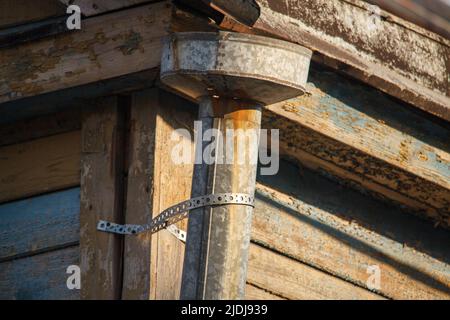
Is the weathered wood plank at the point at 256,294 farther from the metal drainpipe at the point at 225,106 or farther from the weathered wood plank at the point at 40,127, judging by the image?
the weathered wood plank at the point at 40,127

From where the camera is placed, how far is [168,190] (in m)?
3.72

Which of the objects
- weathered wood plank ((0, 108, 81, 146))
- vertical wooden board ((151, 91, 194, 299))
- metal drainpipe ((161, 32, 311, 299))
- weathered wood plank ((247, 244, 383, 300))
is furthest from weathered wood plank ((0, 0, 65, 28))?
weathered wood plank ((247, 244, 383, 300))

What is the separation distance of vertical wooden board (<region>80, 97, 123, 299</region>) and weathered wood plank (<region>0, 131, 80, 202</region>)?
0.08 meters

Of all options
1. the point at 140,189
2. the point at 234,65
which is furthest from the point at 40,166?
the point at 234,65

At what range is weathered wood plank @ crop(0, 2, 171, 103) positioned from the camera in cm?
360

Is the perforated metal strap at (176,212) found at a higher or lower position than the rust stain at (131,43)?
lower

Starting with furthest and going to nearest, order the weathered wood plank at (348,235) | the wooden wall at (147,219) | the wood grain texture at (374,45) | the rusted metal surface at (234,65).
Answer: the weathered wood plank at (348,235), the wooden wall at (147,219), the wood grain texture at (374,45), the rusted metal surface at (234,65)

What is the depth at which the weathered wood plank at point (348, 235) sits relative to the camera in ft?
13.1

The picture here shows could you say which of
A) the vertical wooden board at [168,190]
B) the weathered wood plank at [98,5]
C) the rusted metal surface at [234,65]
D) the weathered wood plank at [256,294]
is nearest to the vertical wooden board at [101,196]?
the vertical wooden board at [168,190]

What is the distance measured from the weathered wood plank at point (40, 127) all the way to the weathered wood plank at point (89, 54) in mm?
239

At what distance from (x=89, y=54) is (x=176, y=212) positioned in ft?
1.95

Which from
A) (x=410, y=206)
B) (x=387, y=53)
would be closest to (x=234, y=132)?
(x=387, y=53)

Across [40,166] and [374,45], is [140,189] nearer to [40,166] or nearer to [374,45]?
[40,166]

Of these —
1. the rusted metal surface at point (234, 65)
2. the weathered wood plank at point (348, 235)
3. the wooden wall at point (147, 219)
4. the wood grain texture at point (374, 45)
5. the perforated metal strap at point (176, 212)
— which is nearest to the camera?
the rusted metal surface at point (234, 65)
